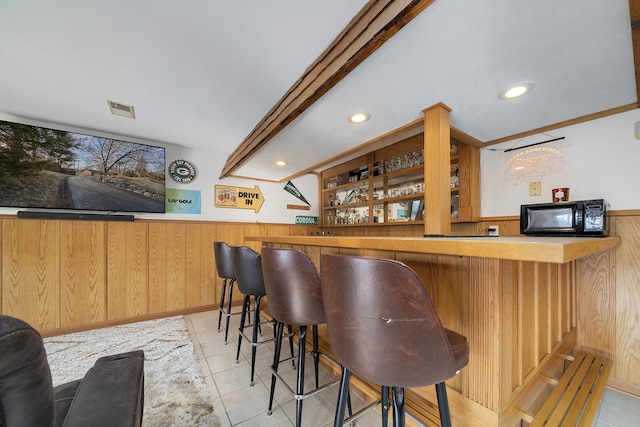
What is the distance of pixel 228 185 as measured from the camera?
3779 mm

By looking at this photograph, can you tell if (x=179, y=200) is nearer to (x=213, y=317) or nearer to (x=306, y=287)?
(x=213, y=317)

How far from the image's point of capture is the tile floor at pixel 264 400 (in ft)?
4.74

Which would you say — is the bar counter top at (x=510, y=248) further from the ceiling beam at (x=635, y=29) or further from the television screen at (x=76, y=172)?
the television screen at (x=76, y=172)

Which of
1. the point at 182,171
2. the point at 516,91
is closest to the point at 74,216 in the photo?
the point at 182,171

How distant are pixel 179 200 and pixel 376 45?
3147mm

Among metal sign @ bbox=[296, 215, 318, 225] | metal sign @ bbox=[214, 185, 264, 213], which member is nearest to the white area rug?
metal sign @ bbox=[214, 185, 264, 213]

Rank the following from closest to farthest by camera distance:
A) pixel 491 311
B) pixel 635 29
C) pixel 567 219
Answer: pixel 491 311, pixel 635 29, pixel 567 219

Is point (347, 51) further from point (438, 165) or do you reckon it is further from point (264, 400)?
point (264, 400)

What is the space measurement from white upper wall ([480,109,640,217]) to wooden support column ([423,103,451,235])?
3.75 feet

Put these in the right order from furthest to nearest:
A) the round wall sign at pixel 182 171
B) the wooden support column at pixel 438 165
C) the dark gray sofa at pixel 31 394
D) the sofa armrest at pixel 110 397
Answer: the round wall sign at pixel 182 171
the wooden support column at pixel 438 165
the sofa armrest at pixel 110 397
the dark gray sofa at pixel 31 394

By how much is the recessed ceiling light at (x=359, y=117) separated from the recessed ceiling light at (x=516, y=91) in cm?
95

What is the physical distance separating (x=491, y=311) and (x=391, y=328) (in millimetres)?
577

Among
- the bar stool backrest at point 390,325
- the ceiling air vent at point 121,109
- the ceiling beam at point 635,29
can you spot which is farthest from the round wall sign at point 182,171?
the ceiling beam at point 635,29

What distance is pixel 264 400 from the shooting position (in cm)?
162
